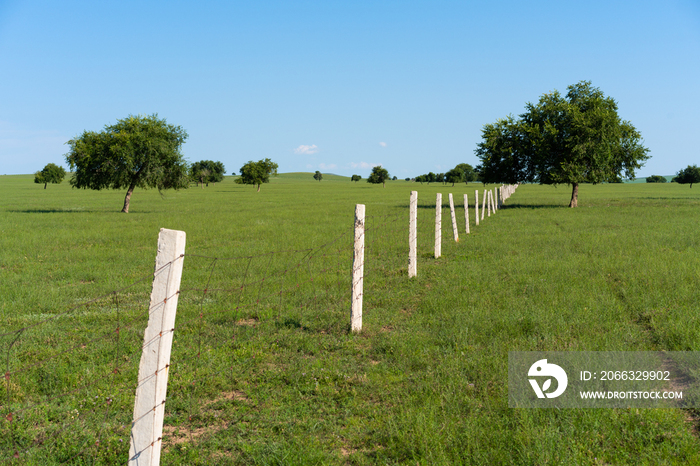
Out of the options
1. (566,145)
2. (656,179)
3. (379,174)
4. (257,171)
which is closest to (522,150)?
(566,145)

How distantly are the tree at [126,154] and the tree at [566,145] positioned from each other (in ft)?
87.7

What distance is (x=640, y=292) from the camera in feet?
29.3

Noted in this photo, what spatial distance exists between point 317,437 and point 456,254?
11011 millimetres

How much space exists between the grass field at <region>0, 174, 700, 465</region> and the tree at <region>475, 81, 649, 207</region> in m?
25.3

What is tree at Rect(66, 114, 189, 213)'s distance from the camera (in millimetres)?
Answer: 35062

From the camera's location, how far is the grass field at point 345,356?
4207 mm

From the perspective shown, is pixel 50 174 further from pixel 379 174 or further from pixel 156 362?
pixel 156 362

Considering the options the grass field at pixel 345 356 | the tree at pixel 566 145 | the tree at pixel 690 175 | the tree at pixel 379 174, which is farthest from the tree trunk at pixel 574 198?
the tree at pixel 379 174

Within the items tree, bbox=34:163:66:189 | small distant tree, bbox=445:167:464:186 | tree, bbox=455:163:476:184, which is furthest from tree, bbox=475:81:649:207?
tree, bbox=455:163:476:184

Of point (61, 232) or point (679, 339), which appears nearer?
point (679, 339)

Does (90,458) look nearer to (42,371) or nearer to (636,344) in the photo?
(42,371)

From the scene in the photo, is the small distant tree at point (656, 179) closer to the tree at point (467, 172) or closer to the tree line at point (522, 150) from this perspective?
the tree at point (467, 172)

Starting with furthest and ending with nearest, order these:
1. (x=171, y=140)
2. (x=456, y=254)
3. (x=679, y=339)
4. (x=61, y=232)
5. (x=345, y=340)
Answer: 1. (x=171, y=140)
2. (x=61, y=232)
3. (x=456, y=254)
4. (x=345, y=340)
5. (x=679, y=339)

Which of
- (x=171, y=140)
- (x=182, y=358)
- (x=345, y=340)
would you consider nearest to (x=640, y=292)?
(x=345, y=340)
